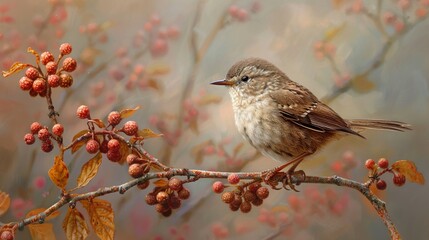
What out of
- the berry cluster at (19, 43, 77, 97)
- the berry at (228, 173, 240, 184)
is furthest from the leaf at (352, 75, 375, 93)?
the berry cluster at (19, 43, 77, 97)

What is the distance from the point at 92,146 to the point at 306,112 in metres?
0.47

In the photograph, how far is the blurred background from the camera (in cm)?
134

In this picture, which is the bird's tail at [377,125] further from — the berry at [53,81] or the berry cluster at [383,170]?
the berry at [53,81]

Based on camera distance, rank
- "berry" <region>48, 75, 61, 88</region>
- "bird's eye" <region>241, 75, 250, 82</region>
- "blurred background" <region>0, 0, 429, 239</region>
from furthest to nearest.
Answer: "blurred background" <region>0, 0, 429, 239</region> → "bird's eye" <region>241, 75, 250, 82</region> → "berry" <region>48, 75, 61, 88</region>

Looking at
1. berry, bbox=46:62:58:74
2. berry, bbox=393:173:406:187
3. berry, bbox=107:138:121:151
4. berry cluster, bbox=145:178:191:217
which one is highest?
berry, bbox=46:62:58:74

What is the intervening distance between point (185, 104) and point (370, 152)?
0.43 m

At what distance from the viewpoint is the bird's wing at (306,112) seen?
41.9 inches

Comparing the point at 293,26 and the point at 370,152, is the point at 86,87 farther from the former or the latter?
the point at 370,152

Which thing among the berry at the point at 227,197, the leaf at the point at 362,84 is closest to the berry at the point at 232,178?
the berry at the point at 227,197

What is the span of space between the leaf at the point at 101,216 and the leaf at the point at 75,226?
18 mm

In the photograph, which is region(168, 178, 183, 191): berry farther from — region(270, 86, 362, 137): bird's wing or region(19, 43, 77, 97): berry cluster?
region(270, 86, 362, 137): bird's wing

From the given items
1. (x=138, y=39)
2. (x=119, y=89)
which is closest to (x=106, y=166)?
(x=119, y=89)

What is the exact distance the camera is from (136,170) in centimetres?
75

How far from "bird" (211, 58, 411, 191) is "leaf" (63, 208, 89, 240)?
34 cm
